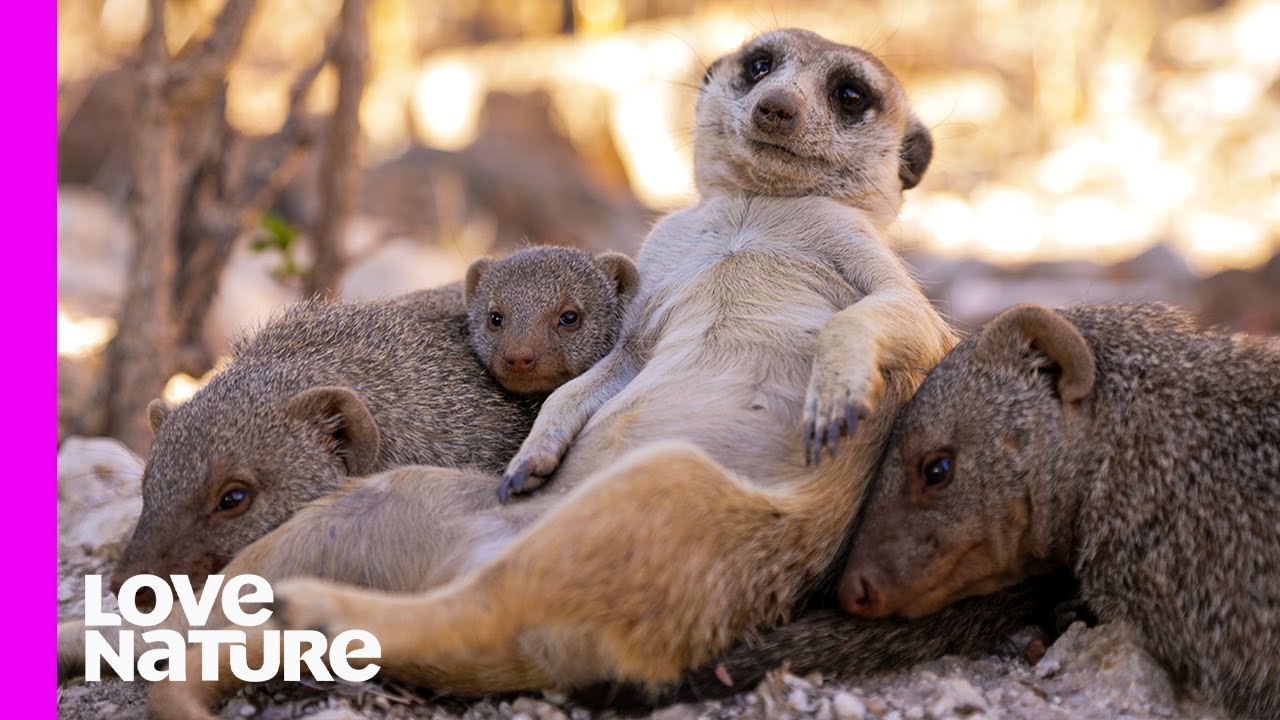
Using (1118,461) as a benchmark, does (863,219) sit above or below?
above

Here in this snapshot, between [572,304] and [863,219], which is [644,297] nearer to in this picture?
[572,304]

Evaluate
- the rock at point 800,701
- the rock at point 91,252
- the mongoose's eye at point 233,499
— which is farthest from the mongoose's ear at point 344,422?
the rock at point 91,252

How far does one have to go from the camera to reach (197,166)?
685cm

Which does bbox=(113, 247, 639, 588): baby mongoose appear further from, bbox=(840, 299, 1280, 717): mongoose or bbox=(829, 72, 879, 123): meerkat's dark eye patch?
bbox=(840, 299, 1280, 717): mongoose

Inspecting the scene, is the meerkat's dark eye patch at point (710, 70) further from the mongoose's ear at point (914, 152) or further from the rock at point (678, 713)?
the rock at point (678, 713)

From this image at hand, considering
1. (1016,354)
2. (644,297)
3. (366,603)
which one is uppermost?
(644,297)

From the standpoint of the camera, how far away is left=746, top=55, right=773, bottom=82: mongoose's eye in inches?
199

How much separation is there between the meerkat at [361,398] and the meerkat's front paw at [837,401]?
3.90ft

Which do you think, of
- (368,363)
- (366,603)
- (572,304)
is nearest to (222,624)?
(366,603)

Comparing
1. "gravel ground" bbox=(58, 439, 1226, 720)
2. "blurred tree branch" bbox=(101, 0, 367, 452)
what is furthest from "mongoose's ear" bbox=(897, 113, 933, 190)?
"blurred tree branch" bbox=(101, 0, 367, 452)

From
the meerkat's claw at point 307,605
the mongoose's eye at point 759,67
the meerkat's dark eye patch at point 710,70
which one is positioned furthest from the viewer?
the meerkat's dark eye patch at point 710,70

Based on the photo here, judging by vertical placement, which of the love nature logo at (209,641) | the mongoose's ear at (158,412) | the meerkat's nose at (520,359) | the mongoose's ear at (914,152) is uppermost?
the mongoose's ear at (914,152)

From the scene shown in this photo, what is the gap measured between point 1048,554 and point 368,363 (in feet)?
7.34

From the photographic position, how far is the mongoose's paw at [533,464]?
3.85 metres
